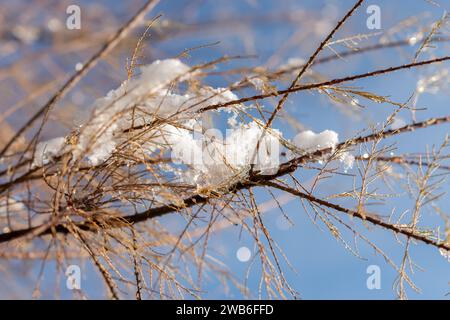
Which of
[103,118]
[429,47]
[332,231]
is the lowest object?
[332,231]

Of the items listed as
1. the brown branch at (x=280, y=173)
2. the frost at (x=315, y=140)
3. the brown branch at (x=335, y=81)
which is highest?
the brown branch at (x=335, y=81)

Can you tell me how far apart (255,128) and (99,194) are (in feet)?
1.12

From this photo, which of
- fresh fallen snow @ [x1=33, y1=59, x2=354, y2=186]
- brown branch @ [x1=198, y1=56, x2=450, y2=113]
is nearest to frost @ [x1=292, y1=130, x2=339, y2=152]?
fresh fallen snow @ [x1=33, y1=59, x2=354, y2=186]

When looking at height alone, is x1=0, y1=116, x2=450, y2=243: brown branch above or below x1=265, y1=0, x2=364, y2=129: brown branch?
below

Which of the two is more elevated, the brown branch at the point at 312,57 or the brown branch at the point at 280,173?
the brown branch at the point at 312,57

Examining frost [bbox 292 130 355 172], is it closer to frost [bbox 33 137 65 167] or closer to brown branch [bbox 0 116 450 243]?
brown branch [bbox 0 116 450 243]

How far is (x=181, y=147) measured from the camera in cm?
97

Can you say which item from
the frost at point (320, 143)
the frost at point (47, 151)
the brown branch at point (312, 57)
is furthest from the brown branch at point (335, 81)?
the frost at point (47, 151)

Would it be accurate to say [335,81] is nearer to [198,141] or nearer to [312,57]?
Result: [312,57]

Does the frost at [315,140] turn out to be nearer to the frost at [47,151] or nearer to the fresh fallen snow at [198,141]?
the fresh fallen snow at [198,141]
